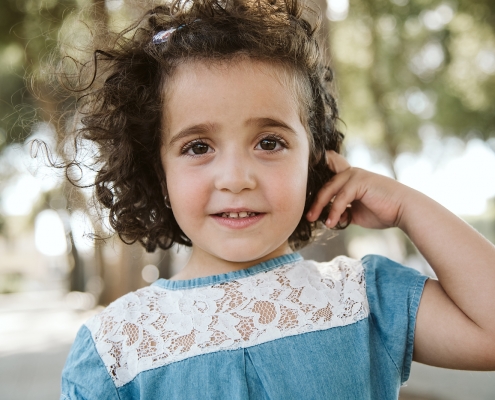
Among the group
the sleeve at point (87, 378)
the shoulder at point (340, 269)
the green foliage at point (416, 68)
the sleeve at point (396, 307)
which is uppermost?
the green foliage at point (416, 68)

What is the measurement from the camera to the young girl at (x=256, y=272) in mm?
1550

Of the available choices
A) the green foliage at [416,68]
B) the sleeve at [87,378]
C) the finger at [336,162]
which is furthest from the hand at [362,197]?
the green foliage at [416,68]

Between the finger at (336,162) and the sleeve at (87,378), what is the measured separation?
45.4 inches

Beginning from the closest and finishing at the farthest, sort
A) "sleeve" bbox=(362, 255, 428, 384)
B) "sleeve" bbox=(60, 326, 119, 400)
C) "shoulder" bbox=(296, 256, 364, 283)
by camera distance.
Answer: "sleeve" bbox=(60, 326, 119, 400), "sleeve" bbox=(362, 255, 428, 384), "shoulder" bbox=(296, 256, 364, 283)

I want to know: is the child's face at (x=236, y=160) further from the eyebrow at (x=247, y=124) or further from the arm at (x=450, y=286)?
the arm at (x=450, y=286)

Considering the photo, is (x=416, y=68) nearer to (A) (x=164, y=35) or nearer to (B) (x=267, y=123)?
(A) (x=164, y=35)

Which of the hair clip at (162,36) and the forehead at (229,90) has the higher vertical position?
the hair clip at (162,36)

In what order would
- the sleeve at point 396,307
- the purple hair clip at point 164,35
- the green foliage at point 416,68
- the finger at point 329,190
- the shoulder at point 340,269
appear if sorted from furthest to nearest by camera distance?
the green foliage at point 416,68
the finger at point 329,190
the purple hair clip at point 164,35
the shoulder at point 340,269
the sleeve at point 396,307

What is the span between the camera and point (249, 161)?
1.64 metres

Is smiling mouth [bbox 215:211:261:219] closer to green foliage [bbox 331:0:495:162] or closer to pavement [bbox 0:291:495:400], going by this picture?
pavement [bbox 0:291:495:400]

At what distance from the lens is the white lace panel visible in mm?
1570

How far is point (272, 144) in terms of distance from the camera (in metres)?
1.72

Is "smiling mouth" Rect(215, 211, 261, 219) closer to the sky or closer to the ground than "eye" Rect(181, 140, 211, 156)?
closer to the ground

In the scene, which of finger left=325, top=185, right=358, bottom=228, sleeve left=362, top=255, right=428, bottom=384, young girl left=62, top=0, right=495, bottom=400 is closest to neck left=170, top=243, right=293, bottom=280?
young girl left=62, top=0, right=495, bottom=400
